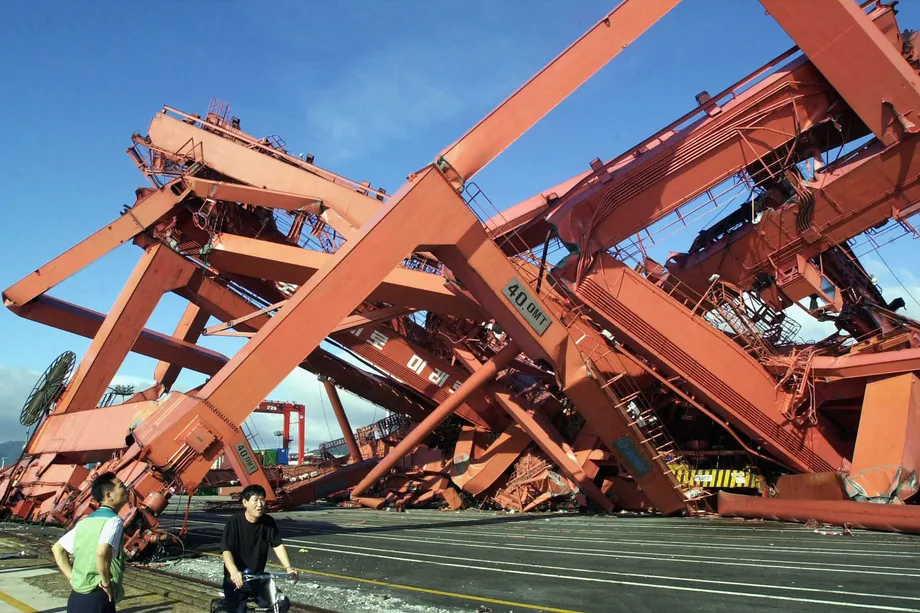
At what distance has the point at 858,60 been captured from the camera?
39.8 feet

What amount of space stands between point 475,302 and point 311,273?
3.69m

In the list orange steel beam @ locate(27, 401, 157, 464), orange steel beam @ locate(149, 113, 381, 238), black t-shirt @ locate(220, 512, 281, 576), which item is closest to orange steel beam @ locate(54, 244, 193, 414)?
orange steel beam @ locate(27, 401, 157, 464)

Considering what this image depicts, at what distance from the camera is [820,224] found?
13633 mm

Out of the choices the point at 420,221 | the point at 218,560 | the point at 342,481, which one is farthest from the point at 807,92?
the point at 342,481

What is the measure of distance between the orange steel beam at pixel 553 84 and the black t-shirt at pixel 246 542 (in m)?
7.53

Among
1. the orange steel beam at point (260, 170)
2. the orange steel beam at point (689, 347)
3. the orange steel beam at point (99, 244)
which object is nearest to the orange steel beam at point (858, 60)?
the orange steel beam at point (689, 347)

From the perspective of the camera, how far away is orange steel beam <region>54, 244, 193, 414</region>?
16.4 meters

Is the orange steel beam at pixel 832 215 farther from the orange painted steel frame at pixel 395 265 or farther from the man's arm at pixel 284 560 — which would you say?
the man's arm at pixel 284 560

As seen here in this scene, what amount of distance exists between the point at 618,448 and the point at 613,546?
12.3ft

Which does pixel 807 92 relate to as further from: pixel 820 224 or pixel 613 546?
pixel 613 546

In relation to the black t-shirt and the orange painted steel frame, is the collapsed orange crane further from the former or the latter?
the black t-shirt

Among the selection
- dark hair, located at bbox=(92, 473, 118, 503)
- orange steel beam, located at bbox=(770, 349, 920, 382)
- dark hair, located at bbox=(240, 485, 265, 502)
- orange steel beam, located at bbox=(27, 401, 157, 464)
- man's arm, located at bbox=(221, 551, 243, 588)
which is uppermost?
orange steel beam, located at bbox=(770, 349, 920, 382)

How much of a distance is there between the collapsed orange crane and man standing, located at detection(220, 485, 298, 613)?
5458mm

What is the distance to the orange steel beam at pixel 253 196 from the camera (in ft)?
52.6
